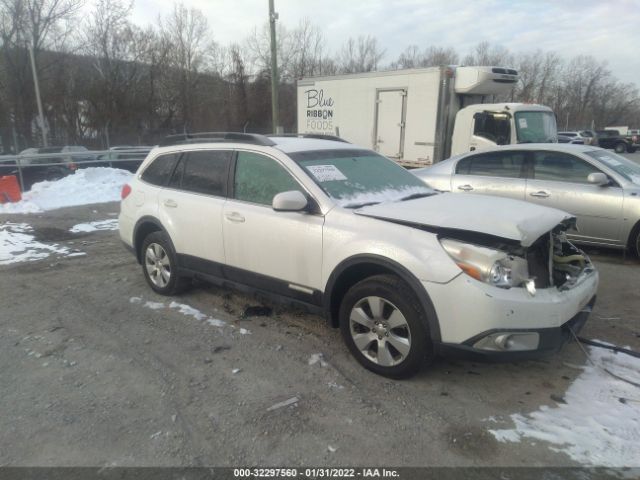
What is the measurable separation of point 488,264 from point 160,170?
375 cm

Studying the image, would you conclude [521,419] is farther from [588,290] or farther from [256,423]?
[256,423]

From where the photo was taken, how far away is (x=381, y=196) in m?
3.99

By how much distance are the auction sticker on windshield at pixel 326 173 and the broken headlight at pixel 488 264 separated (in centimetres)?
126

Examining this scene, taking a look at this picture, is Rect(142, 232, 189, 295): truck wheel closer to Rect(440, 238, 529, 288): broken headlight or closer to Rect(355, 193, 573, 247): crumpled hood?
Rect(355, 193, 573, 247): crumpled hood

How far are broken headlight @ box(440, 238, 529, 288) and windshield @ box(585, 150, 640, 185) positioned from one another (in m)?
4.31

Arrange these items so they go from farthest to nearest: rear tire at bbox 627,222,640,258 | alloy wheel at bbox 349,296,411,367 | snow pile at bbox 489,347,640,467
Result: rear tire at bbox 627,222,640,258, alloy wheel at bbox 349,296,411,367, snow pile at bbox 489,347,640,467

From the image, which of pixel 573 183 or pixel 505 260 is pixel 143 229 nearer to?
pixel 505 260

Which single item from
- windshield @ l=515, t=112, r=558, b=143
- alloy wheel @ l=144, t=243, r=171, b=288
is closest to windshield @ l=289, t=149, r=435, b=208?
alloy wheel @ l=144, t=243, r=171, b=288

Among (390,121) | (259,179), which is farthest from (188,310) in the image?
(390,121)

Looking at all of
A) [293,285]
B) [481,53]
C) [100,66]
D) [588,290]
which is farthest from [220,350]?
[481,53]

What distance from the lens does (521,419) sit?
2.93 metres

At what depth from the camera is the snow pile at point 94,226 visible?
28.3 ft

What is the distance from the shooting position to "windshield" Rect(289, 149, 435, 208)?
152 inches

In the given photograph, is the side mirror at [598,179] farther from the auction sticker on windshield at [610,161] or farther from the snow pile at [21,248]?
the snow pile at [21,248]
